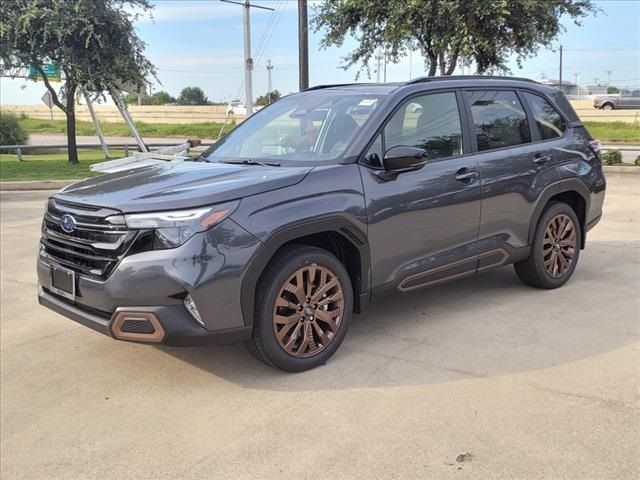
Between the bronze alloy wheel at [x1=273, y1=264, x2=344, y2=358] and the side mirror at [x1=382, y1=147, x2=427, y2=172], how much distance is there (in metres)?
0.81

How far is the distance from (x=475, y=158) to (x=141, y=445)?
120 inches

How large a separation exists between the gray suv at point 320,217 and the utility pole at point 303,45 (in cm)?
1278

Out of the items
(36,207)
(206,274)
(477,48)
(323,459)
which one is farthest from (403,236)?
(477,48)

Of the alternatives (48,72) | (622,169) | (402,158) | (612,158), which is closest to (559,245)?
(402,158)

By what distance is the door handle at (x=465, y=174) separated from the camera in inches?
174

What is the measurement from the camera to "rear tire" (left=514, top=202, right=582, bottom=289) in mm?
5152

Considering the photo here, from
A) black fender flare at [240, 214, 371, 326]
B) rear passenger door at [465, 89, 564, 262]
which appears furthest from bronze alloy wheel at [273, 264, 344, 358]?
rear passenger door at [465, 89, 564, 262]

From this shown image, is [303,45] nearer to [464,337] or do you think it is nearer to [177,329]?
[464,337]

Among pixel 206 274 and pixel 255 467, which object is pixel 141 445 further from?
pixel 206 274

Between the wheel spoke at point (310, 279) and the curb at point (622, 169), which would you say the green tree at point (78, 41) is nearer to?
the curb at point (622, 169)

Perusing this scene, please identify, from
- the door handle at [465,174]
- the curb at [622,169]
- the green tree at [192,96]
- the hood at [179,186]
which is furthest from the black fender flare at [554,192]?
the green tree at [192,96]

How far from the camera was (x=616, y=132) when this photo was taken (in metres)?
31.9

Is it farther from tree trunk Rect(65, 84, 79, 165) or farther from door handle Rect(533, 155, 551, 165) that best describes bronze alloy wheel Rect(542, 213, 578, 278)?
tree trunk Rect(65, 84, 79, 165)

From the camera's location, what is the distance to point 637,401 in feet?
11.0
